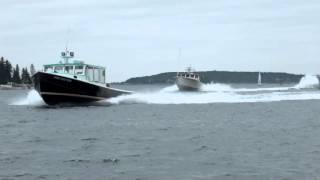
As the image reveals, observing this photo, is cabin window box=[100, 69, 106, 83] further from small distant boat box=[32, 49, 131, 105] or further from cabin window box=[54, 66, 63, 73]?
cabin window box=[54, 66, 63, 73]

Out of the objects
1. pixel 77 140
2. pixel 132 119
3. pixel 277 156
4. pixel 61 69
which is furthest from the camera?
pixel 61 69

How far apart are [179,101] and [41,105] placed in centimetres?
1892

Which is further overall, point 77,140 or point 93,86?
point 93,86

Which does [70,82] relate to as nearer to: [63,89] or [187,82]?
[63,89]

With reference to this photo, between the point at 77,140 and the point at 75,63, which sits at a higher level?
the point at 75,63

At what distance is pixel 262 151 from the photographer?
2575cm

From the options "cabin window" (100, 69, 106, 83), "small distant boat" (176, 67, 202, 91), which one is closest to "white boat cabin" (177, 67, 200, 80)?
"small distant boat" (176, 67, 202, 91)

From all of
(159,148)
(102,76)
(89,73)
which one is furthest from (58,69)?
(159,148)

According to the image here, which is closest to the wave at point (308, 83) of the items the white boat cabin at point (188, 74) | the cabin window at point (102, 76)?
the white boat cabin at point (188, 74)

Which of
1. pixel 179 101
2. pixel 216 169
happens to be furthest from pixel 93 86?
pixel 216 169

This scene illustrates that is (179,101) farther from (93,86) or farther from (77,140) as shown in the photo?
(77,140)

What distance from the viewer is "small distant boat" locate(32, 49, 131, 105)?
52750 mm

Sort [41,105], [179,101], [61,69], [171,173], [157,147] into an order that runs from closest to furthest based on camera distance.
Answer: [171,173] < [157,147] < [61,69] < [41,105] < [179,101]

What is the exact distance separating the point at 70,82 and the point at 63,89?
2.58 ft
